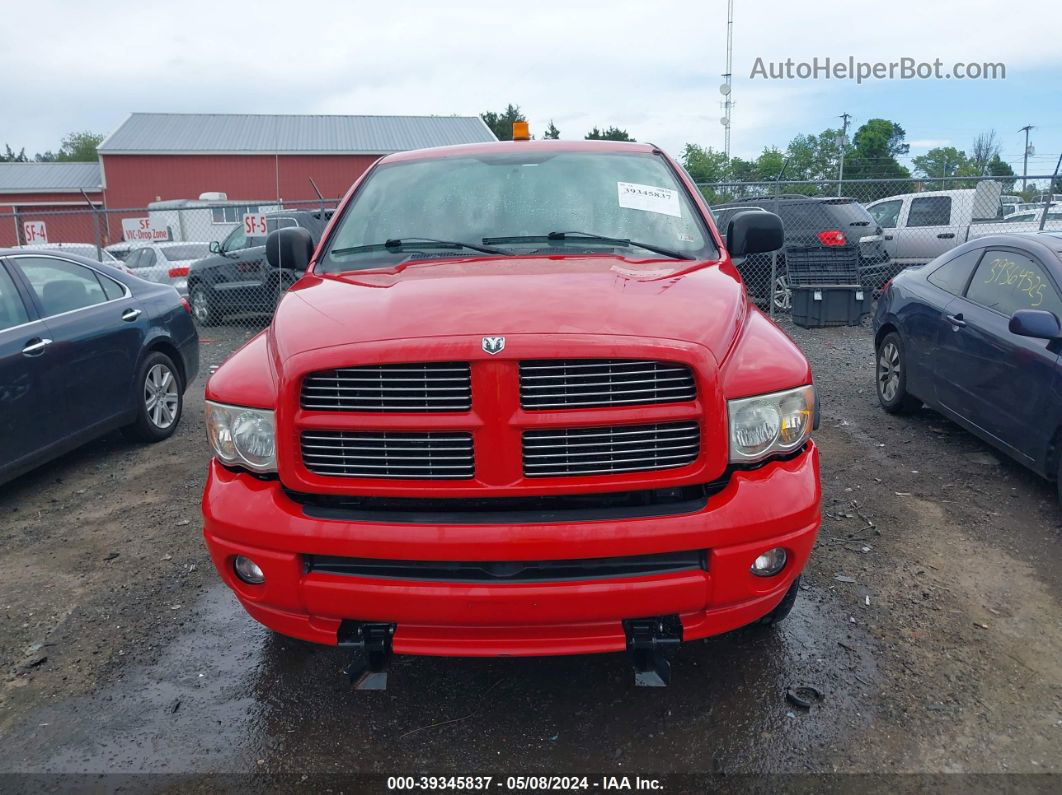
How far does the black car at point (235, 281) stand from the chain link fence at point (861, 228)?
6.75 m

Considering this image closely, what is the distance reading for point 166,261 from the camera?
15.0 meters

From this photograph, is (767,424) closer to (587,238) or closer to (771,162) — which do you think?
(587,238)

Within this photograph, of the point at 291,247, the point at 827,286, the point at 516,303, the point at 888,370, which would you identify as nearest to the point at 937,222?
the point at 827,286

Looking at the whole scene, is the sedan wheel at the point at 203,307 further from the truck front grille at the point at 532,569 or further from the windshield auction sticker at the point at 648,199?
the truck front grille at the point at 532,569

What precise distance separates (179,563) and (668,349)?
10.1ft

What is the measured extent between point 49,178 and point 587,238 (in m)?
45.1

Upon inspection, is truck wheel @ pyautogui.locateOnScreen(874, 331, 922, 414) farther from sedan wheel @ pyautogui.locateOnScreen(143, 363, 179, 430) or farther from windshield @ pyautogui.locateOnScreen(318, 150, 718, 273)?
sedan wheel @ pyautogui.locateOnScreen(143, 363, 179, 430)

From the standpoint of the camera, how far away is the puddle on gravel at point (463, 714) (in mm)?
2709

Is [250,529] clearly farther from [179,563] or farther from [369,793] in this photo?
[179,563]

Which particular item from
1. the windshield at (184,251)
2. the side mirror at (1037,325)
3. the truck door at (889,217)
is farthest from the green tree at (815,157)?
the side mirror at (1037,325)

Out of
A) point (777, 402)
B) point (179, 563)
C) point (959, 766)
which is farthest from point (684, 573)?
point (179, 563)

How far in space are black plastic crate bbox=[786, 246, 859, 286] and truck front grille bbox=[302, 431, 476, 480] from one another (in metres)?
9.89

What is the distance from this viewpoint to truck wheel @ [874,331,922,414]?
657cm

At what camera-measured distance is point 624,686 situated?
122 inches
